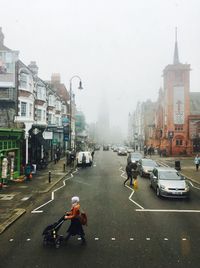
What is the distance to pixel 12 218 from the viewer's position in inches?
492

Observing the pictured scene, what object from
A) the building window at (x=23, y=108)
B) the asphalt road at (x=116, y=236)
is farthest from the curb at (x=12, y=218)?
the building window at (x=23, y=108)

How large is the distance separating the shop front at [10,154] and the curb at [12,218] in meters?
7.79

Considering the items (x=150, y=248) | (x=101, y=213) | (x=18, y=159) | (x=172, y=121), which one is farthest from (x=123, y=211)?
(x=172, y=121)

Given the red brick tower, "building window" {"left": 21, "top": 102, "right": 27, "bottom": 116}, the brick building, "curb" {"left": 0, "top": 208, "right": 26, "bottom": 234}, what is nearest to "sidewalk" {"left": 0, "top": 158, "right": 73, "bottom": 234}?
"curb" {"left": 0, "top": 208, "right": 26, "bottom": 234}

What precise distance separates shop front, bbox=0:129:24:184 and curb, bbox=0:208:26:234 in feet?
25.6

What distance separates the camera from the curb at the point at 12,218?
11242mm

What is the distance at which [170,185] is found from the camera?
1675 cm

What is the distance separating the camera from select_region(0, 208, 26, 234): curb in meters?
11.2

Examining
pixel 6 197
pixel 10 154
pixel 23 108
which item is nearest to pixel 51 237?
pixel 6 197

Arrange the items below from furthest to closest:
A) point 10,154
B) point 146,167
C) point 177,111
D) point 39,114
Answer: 1. point 177,111
2. point 39,114
3. point 146,167
4. point 10,154

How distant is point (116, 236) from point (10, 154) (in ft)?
49.1

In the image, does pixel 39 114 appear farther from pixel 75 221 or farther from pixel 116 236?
pixel 75 221

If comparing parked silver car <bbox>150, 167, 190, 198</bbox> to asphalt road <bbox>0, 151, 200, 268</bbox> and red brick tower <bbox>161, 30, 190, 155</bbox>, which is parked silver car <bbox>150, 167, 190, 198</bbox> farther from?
red brick tower <bbox>161, 30, 190, 155</bbox>

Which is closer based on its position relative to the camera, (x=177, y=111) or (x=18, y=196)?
(x=18, y=196)
